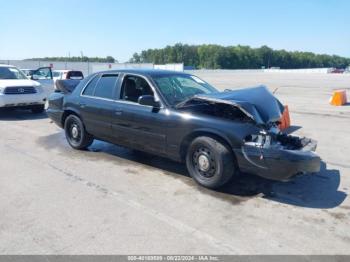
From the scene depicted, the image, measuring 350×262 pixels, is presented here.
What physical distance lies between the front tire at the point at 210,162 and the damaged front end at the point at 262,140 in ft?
0.55

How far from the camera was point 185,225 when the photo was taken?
3744 mm

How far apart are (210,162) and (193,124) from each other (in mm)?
583

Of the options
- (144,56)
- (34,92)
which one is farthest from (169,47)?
(34,92)

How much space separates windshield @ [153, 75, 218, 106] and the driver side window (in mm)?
218

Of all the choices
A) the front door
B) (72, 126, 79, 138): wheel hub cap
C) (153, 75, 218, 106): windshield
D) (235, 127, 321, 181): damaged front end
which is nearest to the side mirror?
the front door

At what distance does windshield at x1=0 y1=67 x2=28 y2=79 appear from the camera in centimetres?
1192

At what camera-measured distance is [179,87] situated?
5.76 meters

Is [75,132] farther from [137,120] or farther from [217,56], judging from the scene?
[217,56]

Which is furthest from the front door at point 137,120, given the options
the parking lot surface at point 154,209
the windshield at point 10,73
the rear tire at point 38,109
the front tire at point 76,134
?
the windshield at point 10,73

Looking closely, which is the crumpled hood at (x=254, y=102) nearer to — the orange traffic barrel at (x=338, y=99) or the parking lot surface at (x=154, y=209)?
the parking lot surface at (x=154, y=209)

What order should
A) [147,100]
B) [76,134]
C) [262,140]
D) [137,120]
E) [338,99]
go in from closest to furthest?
1. [262,140]
2. [147,100]
3. [137,120]
4. [76,134]
5. [338,99]

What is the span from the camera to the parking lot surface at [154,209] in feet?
11.0

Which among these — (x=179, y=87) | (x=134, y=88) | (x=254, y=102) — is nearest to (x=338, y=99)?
(x=179, y=87)

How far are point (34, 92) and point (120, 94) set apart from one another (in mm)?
6578
